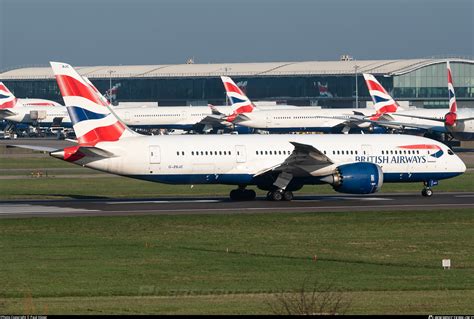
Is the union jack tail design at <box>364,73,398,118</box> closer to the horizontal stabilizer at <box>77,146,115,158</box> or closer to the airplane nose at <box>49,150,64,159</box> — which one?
the horizontal stabilizer at <box>77,146,115,158</box>

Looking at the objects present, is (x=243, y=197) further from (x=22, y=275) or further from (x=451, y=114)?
(x=451, y=114)

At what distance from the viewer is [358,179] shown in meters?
50.8

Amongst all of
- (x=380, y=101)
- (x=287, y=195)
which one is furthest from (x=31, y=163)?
(x=380, y=101)

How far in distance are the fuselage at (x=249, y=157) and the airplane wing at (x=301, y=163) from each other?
153 millimetres

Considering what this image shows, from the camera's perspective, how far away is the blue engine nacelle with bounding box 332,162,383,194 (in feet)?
167

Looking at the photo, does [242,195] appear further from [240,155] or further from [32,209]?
[32,209]

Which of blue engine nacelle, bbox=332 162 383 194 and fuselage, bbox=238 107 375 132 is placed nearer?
blue engine nacelle, bbox=332 162 383 194

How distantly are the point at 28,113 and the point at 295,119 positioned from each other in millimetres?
49187

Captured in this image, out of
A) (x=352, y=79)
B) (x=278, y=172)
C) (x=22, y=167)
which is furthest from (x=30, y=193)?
(x=352, y=79)

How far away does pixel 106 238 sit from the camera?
3831 centimetres

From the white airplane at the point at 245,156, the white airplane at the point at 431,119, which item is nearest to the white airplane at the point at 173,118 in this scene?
the white airplane at the point at 431,119

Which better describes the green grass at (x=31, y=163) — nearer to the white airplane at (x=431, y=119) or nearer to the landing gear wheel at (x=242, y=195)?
the landing gear wheel at (x=242, y=195)

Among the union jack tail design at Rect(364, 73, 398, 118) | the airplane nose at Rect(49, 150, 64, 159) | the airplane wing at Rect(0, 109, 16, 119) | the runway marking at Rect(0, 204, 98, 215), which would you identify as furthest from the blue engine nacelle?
the airplane wing at Rect(0, 109, 16, 119)

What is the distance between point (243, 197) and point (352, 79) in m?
145
